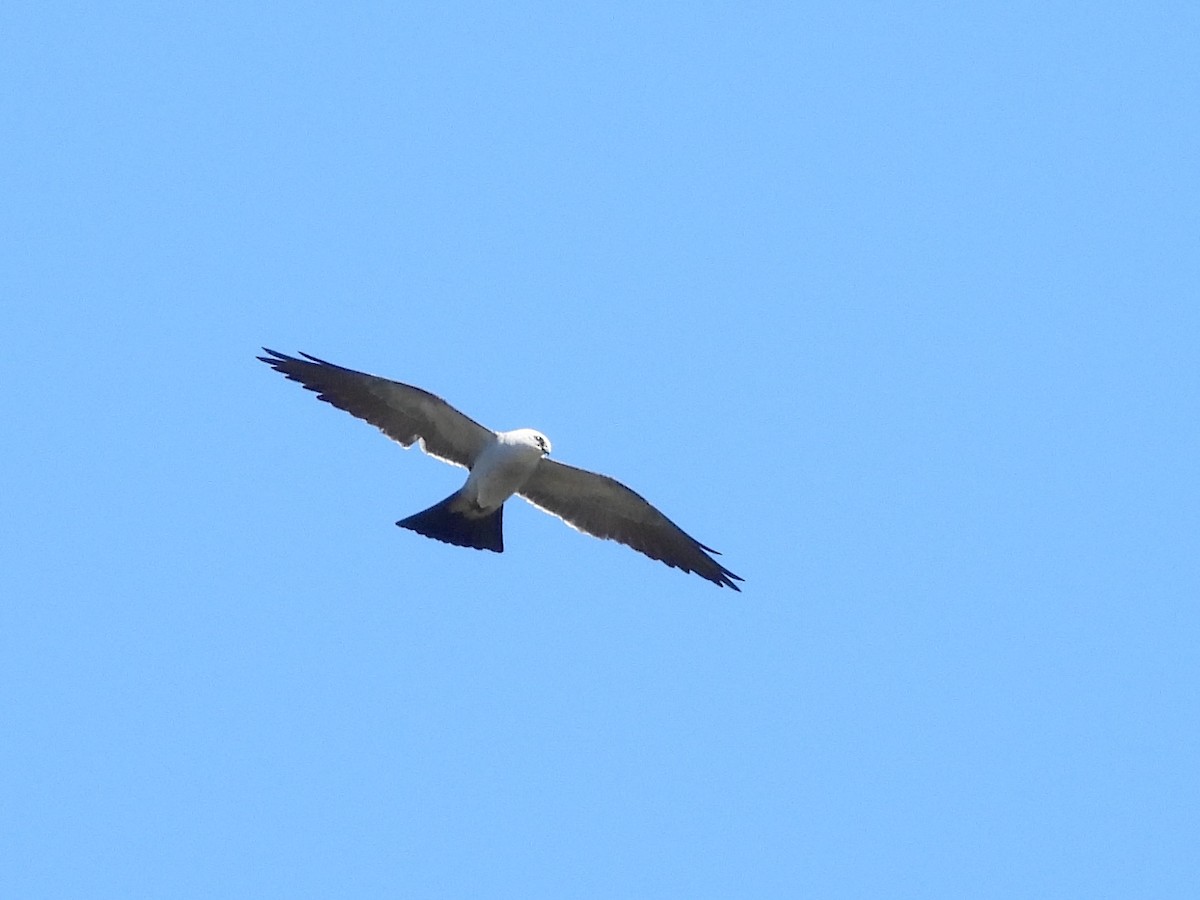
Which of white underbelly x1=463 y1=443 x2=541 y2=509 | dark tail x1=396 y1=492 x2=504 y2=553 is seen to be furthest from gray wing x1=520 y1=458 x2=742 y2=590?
dark tail x1=396 y1=492 x2=504 y2=553

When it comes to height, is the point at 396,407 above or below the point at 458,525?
above

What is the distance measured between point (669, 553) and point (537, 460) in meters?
1.79

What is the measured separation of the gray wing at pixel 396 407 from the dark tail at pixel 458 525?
47cm

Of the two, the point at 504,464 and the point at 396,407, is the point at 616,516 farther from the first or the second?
the point at 396,407

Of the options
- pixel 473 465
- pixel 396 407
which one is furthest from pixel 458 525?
pixel 396 407

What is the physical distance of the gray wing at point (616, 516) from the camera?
66.3 ft

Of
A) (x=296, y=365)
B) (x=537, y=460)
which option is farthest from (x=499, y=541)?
(x=296, y=365)

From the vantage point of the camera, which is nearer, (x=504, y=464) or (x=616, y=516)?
(x=504, y=464)

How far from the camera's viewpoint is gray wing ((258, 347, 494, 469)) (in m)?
19.5

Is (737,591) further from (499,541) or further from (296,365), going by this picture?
(296,365)

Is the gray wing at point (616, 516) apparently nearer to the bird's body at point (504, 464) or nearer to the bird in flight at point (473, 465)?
the bird in flight at point (473, 465)

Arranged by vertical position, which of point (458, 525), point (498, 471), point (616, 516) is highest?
point (616, 516)

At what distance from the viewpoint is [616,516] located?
20.5m

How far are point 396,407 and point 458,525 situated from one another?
1200 millimetres
